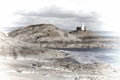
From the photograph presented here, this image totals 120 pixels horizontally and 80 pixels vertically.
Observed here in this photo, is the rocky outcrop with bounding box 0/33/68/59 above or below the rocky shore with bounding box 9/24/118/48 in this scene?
above

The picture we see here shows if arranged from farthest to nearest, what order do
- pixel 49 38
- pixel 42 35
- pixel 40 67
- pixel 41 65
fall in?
pixel 42 35
pixel 49 38
pixel 41 65
pixel 40 67

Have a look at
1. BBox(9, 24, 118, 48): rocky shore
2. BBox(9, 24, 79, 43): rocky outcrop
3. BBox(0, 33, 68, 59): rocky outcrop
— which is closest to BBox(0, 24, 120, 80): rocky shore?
BBox(0, 33, 68, 59): rocky outcrop

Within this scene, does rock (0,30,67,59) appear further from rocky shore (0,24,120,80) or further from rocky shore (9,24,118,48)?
rocky shore (9,24,118,48)

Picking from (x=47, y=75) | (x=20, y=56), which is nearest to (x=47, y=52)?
(x=20, y=56)

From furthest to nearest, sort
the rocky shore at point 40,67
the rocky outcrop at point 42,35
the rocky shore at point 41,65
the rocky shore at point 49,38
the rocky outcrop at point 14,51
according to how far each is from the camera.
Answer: the rocky outcrop at point 42,35, the rocky shore at point 49,38, the rocky outcrop at point 14,51, the rocky shore at point 41,65, the rocky shore at point 40,67

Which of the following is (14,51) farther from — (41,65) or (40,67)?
(40,67)

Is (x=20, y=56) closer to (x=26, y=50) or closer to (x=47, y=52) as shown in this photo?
(x=26, y=50)

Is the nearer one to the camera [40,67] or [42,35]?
[40,67]

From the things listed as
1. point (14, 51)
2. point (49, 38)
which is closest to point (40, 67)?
point (14, 51)

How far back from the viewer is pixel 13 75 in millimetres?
32531

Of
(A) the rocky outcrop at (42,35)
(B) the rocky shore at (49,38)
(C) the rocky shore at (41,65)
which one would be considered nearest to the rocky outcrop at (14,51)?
(C) the rocky shore at (41,65)

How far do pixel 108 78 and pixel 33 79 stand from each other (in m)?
7.47

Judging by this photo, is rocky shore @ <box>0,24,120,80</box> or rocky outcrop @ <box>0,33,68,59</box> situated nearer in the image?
rocky shore @ <box>0,24,120,80</box>

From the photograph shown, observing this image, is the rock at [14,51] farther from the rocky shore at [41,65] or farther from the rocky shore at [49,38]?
the rocky shore at [49,38]
